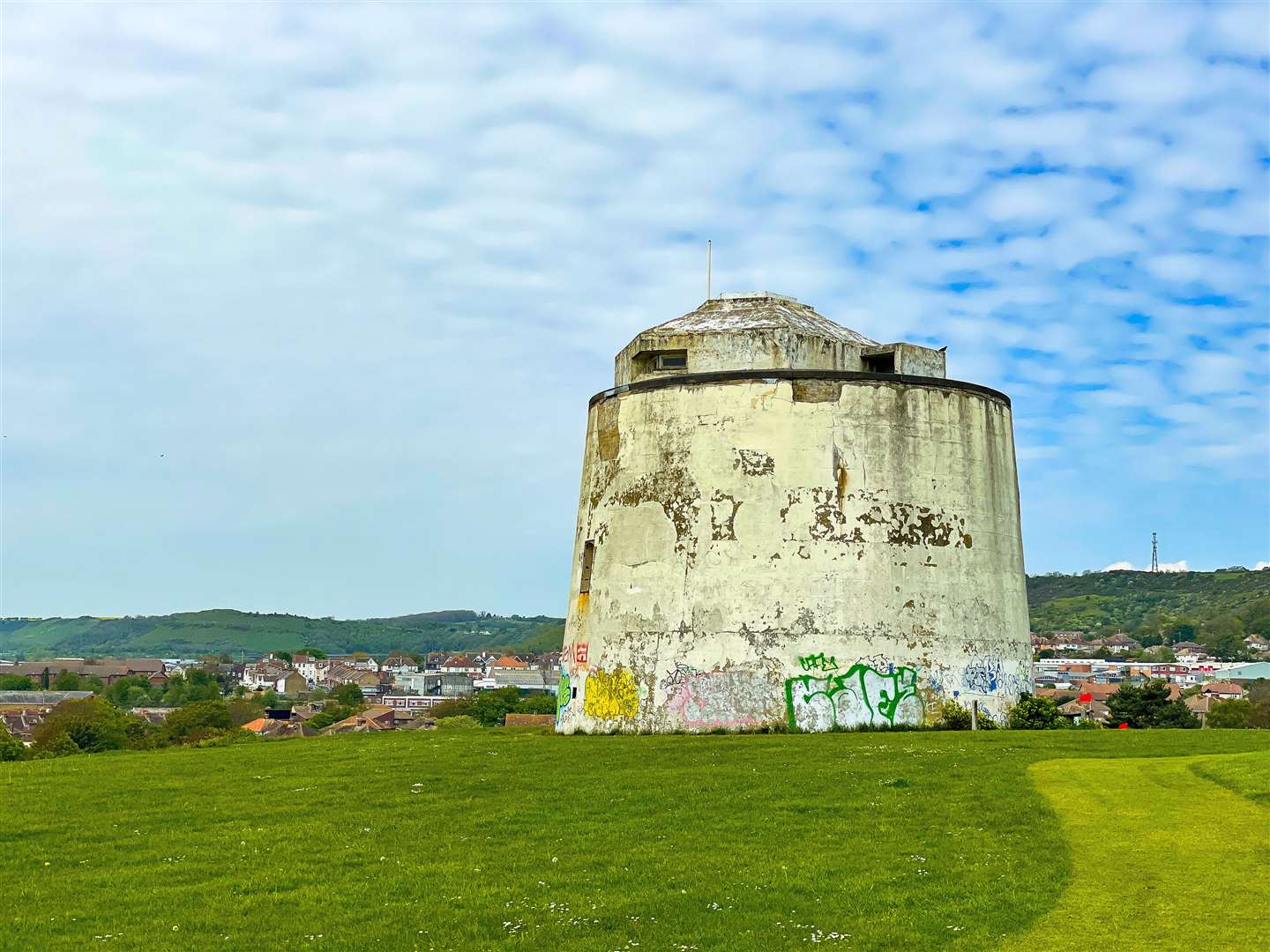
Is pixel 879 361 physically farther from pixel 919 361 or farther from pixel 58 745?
pixel 58 745

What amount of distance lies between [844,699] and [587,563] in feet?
21.2

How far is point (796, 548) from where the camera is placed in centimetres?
2619

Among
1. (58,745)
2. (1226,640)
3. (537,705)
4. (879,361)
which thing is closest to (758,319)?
(879,361)

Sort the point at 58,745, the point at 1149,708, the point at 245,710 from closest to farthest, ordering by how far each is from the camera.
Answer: the point at 1149,708 < the point at 58,745 < the point at 245,710

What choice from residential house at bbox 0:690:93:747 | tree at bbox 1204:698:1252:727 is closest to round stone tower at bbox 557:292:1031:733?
tree at bbox 1204:698:1252:727

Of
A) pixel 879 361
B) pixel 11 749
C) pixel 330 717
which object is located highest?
pixel 879 361

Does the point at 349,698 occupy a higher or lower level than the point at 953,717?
lower

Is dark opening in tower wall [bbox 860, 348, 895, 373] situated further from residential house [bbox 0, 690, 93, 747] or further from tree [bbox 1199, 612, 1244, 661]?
tree [bbox 1199, 612, 1244, 661]

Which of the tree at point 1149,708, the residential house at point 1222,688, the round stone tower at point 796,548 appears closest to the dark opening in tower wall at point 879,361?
the round stone tower at point 796,548

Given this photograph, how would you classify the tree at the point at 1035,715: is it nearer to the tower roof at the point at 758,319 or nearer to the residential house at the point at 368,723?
the tower roof at the point at 758,319

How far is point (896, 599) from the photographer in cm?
2614

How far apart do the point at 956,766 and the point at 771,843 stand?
532 cm

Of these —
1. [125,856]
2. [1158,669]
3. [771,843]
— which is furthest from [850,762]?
[1158,669]

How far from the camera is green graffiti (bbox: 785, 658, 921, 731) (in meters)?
25.6
